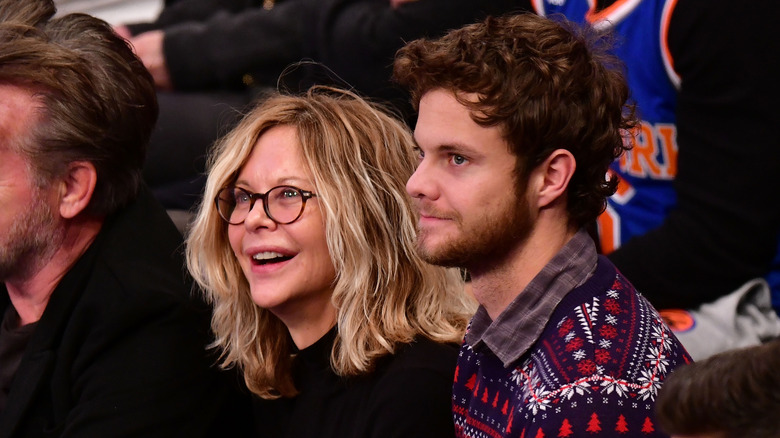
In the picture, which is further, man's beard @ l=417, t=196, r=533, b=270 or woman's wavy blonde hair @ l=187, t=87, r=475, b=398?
woman's wavy blonde hair @ l=187, t=87, r=475, b=398

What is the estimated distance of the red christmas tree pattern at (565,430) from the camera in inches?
55.9

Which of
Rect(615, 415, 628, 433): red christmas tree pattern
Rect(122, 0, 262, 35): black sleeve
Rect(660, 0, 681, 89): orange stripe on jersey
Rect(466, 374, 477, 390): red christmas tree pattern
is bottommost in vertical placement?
Rect(122, 0, 262, 35): black sleeve

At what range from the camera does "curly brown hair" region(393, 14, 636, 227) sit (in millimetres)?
1616

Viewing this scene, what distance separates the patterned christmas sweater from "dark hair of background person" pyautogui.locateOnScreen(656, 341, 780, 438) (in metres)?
0.32

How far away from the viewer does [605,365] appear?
57.5 inches

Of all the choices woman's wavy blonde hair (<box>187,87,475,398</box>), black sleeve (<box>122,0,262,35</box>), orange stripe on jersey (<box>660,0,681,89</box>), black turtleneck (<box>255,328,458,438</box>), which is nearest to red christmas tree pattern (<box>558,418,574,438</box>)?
black turtleneck (<box>255,328,458,438</box>)

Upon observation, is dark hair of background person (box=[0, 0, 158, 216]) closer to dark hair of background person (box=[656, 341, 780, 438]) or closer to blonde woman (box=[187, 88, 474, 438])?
blonde woman (box=[187, 88, 474, 438])

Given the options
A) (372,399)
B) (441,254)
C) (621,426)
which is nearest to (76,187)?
(372,399)

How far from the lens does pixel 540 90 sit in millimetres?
1625

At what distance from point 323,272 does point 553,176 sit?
0.56 m

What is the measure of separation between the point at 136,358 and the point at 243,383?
245mm

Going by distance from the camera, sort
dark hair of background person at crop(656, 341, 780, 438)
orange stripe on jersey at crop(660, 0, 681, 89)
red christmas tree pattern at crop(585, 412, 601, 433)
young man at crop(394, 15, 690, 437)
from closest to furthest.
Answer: dark hair of background person at crop(656, 341, 780, 438)
red christmas tree pattern at crop(585, 412, 601, 433)
young man at crop(394, 15, 690, 437)
orange stripe on jersey at crop(660, 0, 681, 89)

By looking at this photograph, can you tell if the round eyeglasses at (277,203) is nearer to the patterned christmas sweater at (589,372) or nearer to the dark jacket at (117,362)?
the dark jacket at (117,362)

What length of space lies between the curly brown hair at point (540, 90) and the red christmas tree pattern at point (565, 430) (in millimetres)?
366
